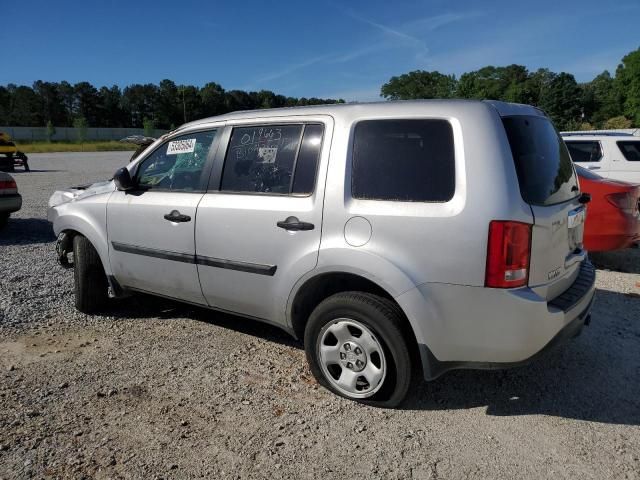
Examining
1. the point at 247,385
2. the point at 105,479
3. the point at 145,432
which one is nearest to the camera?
the point at 105,479

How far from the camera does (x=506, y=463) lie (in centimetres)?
256

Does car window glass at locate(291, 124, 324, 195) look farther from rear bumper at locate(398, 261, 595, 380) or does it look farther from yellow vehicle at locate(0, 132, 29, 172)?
yellow vehicle at locate(0, 132, 29, 172)

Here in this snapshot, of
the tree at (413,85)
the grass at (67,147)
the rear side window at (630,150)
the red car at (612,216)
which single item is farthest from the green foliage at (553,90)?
the red car at (612,216)

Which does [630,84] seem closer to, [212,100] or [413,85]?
[413,85]

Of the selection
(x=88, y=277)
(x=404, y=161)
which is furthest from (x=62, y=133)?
(x=404, y=161)

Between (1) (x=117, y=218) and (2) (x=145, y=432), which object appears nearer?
(2) (x=145, y=432)

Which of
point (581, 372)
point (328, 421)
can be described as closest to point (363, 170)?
point (328, 421)

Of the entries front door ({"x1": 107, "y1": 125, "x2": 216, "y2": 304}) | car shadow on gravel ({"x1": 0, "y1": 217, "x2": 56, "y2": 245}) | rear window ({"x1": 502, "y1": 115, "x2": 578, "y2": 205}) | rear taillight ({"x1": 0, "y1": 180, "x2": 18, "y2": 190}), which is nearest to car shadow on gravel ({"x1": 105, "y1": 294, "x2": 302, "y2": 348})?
front door ({"x1": 107, "y1": 125, "x2": 216, "y2": 304})

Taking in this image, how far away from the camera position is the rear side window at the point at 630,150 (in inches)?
348

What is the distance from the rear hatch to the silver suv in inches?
0.5

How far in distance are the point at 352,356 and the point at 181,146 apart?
2.25m

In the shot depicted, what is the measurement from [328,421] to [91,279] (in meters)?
2.83

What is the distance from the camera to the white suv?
8.78 meters

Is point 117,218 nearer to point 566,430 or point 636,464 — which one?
point 566,430
